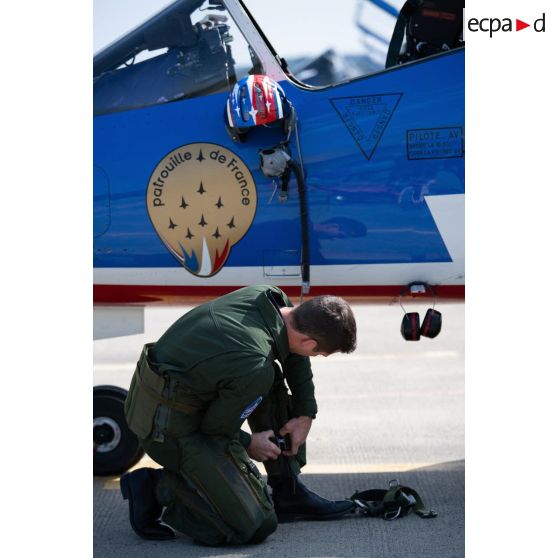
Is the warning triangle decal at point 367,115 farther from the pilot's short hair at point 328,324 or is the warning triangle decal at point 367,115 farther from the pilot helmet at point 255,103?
the pilot's short hair at point 328,324

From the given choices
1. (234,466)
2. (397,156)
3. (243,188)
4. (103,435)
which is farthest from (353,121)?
(103,435)

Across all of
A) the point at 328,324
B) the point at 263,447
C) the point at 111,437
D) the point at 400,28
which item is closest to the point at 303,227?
the point at 328,324

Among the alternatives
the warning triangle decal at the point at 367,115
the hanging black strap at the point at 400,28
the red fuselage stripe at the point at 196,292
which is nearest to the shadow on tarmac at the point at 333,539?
the red fuselage stripe at the point at 196,292

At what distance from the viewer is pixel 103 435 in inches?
200

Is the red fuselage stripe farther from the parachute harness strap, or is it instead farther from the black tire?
the parachute harness strap

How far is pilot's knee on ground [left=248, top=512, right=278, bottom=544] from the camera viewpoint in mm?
3828

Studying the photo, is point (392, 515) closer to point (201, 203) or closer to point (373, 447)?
point (201, 203)

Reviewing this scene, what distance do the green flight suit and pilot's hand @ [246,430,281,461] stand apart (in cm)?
5

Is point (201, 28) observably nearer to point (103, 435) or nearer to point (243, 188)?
point (243, 188)

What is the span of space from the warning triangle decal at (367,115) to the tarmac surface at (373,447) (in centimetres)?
94

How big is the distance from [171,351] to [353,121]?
1430mm

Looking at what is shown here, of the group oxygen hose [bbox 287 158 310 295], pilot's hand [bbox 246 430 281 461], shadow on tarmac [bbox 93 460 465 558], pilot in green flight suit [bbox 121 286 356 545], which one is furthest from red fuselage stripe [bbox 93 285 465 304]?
shadow on tarmac [bbox 93 460 465 558]

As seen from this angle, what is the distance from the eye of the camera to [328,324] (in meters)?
3.69

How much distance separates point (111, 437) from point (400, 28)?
98.3 inches
